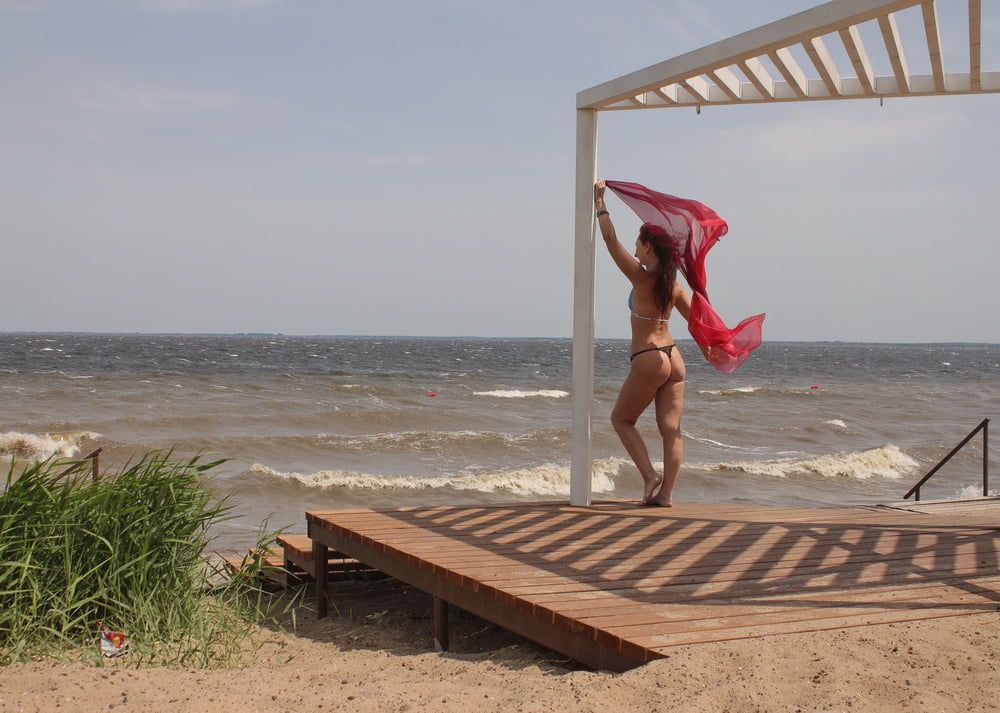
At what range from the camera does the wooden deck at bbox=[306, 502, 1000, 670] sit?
12.9 feet

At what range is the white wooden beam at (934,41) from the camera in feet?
14.9

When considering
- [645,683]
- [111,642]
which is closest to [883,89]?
[645,683]

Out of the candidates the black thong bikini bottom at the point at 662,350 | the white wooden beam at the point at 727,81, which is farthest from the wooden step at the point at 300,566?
the white wooden beam at the point at 727,81

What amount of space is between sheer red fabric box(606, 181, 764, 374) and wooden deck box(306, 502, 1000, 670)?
1043 mm

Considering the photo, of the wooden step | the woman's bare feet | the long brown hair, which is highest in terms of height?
the long brown hair

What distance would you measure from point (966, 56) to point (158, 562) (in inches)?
185

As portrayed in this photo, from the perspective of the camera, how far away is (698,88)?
240 inches

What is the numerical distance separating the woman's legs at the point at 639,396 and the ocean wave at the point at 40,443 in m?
14.3

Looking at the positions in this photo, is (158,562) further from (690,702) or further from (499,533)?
(690,702)

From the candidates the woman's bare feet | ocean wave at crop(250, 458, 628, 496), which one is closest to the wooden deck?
the woman's bare feet

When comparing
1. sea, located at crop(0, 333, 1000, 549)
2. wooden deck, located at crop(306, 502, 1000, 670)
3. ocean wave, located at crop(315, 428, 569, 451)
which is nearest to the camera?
wooden deck, located at crop(306, 502, 1000, 670)

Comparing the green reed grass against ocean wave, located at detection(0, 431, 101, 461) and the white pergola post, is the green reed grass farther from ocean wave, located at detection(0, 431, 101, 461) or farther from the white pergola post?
ocean wave, located at detection(0, 431, 101, 461)

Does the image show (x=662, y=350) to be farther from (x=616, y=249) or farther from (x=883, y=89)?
(x=883, y=89)

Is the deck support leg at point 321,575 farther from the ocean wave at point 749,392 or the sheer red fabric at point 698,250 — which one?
the ocean wave at point 749,392
